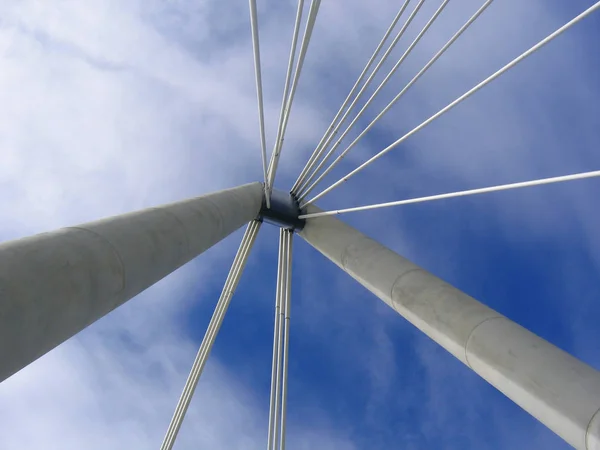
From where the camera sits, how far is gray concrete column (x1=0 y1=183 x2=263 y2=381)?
20.2ft

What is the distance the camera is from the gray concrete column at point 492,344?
977cm

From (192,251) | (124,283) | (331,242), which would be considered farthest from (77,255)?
(331,242)

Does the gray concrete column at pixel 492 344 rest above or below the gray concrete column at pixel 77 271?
below

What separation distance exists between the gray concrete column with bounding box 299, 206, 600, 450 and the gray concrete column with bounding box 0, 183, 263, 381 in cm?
576

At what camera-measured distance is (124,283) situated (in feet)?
28.3

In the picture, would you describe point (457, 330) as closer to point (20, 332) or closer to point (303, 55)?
point (303, 55)

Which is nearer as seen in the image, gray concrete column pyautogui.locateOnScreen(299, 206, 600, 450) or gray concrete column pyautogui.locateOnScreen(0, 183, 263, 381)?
gray concrete column pyautogui.locateOnScreen(0, 183, 263, 381)

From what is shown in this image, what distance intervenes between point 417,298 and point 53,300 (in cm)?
934

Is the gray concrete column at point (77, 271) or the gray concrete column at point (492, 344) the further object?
the gray concrete column at point (492, 344)

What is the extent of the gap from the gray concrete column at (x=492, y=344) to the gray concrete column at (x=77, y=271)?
18.9 ft

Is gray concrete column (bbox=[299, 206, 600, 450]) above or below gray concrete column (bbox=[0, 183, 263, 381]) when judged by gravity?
below

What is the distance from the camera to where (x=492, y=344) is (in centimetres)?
1161

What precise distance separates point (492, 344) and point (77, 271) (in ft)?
28.0

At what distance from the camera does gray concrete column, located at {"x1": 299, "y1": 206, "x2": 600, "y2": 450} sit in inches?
384
